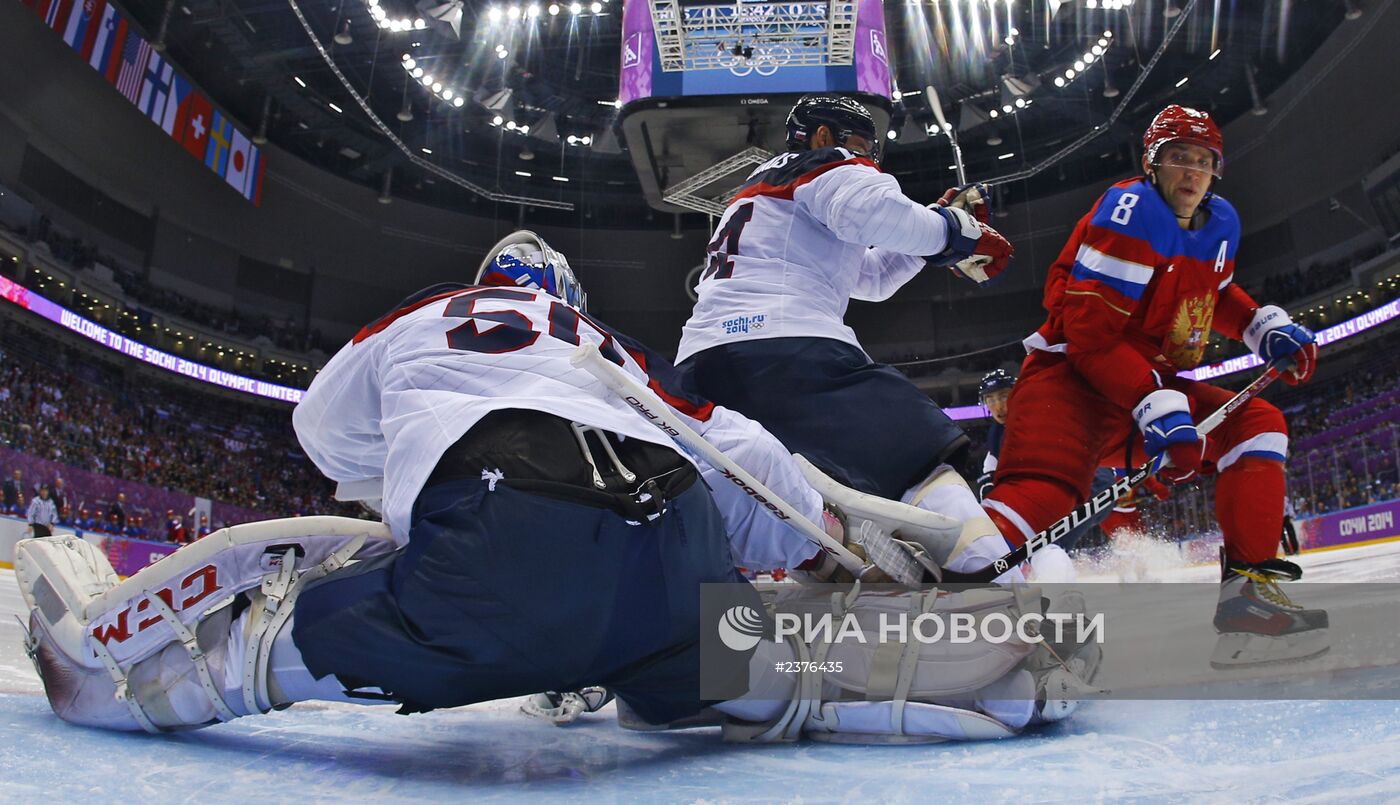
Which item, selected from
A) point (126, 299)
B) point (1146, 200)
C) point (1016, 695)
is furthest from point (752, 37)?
point (126, 299)

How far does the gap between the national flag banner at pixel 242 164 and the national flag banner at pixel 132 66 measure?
2.28 meters

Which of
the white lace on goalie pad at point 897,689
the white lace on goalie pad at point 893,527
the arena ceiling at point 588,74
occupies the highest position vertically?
the arena ceiling at point 588,74

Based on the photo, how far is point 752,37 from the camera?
297 inches

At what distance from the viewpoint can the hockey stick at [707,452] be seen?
4.20ft

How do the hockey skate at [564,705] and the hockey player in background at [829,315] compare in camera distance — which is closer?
the hockey skate at [564,705]

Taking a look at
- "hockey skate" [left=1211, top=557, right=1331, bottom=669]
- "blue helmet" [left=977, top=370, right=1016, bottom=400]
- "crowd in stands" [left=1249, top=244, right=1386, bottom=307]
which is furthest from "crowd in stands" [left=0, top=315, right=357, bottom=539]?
"crowd in stands" [left=1249, top=244, right=1386, bottom=307]

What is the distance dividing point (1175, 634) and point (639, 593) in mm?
1565

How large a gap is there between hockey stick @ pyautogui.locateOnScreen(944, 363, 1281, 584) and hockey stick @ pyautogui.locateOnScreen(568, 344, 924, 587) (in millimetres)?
145

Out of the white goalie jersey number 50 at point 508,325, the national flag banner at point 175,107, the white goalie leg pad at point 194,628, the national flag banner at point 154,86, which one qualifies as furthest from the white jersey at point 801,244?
the national flag banner at point 175,107

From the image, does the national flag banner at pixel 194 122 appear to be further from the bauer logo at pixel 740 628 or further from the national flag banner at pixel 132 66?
the bauer logo at pixel 740 628

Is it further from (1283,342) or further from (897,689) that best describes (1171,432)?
(897,689)

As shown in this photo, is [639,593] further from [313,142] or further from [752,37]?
[313,142]

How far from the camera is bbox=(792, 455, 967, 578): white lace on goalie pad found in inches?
68.9

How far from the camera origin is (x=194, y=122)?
14672 mm
